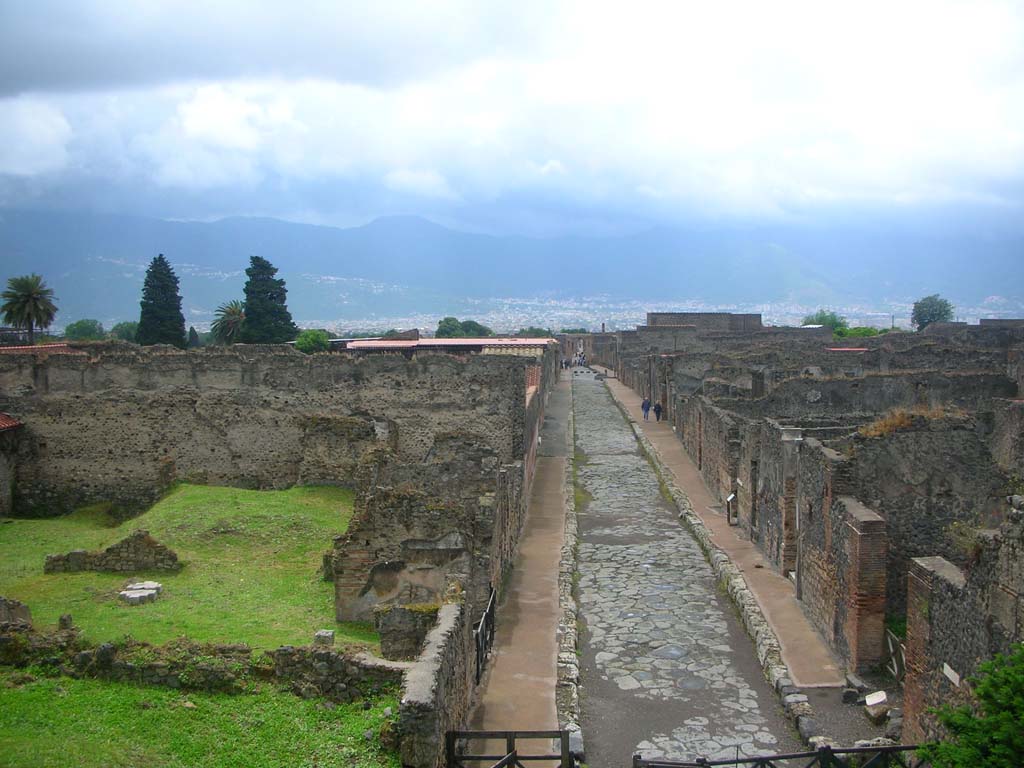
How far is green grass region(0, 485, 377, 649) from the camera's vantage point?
A: 1052 centimetres

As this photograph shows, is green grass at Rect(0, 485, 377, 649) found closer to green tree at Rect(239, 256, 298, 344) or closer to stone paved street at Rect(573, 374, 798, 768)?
stone paved street at Rect(573, 374, 798, 768)

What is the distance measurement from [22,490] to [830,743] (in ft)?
64.7

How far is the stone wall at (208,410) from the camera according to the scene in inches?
848

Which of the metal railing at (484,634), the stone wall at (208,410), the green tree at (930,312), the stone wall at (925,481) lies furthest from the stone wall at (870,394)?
the green tree at (930,312)

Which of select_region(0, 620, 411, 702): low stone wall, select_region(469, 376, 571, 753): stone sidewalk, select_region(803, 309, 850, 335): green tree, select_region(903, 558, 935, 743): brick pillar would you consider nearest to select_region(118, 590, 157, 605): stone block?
select_region(0, 620, 411, 702): low stone wall

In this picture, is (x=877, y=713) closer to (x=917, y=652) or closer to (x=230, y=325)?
(x=917, y=652)

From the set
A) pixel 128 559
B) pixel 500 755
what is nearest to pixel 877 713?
pixel 500 755

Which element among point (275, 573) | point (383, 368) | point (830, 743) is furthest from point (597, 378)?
point (830, 743)

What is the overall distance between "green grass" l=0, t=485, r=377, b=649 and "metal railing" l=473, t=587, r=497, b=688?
4.26 feet

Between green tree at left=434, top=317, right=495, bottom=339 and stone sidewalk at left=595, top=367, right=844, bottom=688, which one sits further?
green tree at left=434, top=317, right=495, bottom=339

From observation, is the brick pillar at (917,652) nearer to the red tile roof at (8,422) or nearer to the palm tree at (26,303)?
the red tile roof at (8,422)

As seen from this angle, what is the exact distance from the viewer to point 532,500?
69.2 ft

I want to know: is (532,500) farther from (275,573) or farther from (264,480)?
(275,573)

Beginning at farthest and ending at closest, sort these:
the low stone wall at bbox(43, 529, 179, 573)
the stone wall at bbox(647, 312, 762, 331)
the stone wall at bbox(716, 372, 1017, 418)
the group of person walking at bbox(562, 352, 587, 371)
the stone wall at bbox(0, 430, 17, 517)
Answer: the group of person walking at bbox(562, 352, 587, 371) → the stone wall at bbox(647, 312, 762, 331) → the stone wall at bbox(716, 372, 1017, 418) → the stone wall at bbox(0, 430, 17, 517) → the low stone wall at bbox(43, 529, 179, 573)
